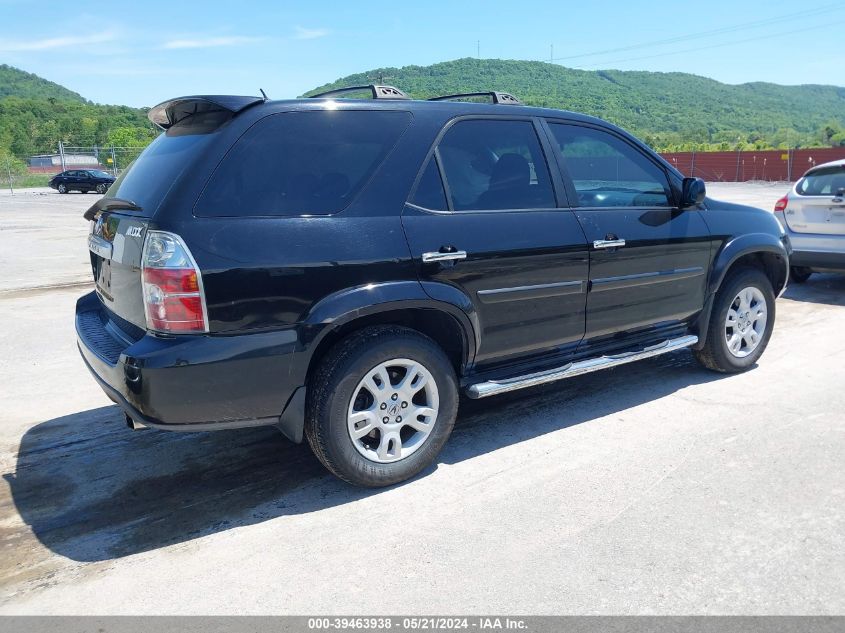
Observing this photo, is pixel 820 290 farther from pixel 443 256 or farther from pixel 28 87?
pixel 28 87

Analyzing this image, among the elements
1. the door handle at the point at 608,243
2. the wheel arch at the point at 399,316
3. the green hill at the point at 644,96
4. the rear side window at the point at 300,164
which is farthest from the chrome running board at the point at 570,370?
the green hill at the point at 644,96

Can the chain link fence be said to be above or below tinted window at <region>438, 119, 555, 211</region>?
above

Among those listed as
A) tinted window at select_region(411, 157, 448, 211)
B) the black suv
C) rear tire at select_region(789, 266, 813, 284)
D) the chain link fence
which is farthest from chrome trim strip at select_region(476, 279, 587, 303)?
the chain link fence

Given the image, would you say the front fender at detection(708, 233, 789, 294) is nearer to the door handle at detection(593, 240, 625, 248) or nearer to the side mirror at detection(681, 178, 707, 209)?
the side mirror at detection(681, 178, 707, 209)

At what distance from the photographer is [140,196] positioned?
129 inches

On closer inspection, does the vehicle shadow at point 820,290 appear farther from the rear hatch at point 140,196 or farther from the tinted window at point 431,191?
the rear hatch at point 140,196

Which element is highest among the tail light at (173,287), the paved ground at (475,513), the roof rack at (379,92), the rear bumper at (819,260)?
the roof rack at (379,92)

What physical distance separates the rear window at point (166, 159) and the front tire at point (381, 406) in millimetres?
1101

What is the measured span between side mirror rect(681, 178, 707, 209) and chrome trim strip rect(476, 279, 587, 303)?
1.16 meters

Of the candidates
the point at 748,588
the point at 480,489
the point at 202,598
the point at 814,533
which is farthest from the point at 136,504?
the point at 814,533

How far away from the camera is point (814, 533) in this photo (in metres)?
3.01

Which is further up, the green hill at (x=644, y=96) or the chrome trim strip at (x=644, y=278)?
the green hill at (x=644, y=96)

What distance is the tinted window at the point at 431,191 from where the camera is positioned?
349cm

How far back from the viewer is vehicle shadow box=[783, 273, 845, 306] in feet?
26.5
